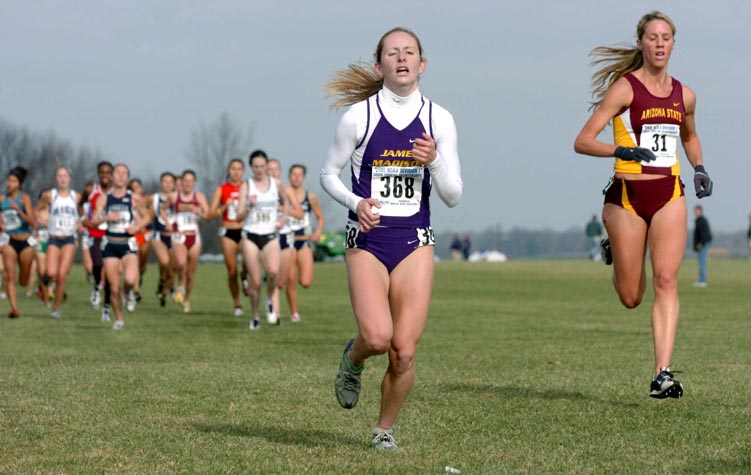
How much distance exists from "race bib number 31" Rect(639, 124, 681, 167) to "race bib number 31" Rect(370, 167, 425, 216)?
2.59m

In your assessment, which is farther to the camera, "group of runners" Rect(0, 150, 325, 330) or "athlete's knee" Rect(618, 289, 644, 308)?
"group of runners" Rect(0, 150, 325, 330)

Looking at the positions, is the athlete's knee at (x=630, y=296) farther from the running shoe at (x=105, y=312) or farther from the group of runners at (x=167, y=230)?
the running shoe at (x=105, y=312)

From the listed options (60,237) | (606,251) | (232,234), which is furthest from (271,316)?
(606,251)

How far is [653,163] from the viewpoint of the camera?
359 inches

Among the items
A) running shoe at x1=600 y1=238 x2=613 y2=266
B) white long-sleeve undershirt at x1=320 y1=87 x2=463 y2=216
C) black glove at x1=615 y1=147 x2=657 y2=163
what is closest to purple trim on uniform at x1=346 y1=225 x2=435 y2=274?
white long-sleeve undershirt at x1=320 y1=87 x2=463 y2=216

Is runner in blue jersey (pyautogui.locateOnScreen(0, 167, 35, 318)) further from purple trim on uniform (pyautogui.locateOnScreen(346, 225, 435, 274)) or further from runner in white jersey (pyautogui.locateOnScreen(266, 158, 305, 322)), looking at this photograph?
purple trim on uniform (pyautogui.locateOnScreen(346, 225, 435, 274))

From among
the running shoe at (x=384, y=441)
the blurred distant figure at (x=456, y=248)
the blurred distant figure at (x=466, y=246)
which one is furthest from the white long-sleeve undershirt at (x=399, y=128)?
the blurred distant figure at (x=456, y=248)

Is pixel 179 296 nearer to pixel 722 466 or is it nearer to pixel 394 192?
pixel 394 192

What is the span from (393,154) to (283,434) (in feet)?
6.58

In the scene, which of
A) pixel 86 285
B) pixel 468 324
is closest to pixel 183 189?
pixel 468 324

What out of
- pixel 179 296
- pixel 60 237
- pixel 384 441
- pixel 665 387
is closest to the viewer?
pixel 384 441

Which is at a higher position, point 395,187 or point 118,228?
point 395,187

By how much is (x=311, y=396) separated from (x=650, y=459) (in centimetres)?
354

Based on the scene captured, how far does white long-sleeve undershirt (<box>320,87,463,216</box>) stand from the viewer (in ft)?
23.4
